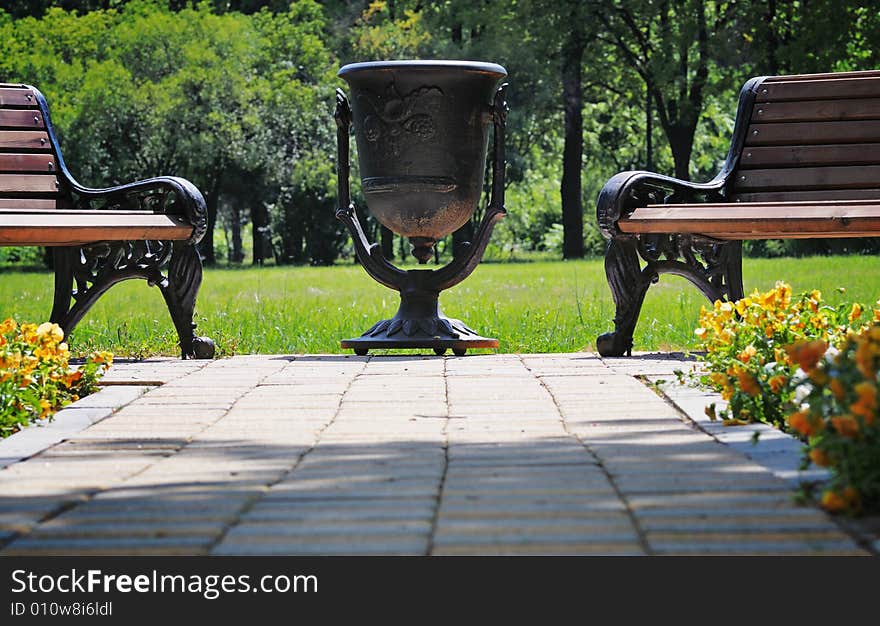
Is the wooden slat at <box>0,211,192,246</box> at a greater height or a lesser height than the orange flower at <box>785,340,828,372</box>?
lesser

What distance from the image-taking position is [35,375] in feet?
15.2

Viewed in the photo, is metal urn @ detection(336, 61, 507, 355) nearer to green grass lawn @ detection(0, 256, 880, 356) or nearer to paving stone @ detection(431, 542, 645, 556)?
green grass lawn @ detection(0, 256, 880, 356)

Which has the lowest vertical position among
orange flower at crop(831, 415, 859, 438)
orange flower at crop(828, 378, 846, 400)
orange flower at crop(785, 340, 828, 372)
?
orange flower at crop(831, 415, 859, 438)

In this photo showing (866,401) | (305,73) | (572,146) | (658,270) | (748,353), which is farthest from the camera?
(305,73)

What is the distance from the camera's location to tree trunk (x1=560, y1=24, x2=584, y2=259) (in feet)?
94.6

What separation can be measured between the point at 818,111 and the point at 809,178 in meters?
0.39

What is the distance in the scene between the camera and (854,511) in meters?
2.71

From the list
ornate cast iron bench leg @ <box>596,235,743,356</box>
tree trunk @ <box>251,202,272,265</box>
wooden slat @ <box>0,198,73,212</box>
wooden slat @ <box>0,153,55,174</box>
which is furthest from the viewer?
tree trunk @ <box>251,202,272,265</box>

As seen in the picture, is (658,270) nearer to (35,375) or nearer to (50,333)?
(50,333)

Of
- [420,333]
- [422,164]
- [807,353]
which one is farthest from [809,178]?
[807,353]

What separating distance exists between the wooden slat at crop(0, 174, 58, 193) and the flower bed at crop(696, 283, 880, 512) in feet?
12.0

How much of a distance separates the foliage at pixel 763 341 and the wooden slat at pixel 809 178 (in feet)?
6.53

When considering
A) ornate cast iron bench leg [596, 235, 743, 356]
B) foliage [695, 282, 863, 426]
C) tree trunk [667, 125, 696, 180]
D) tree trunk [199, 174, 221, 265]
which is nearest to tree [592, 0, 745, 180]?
tree trunk [667, 125, 696, 180]
